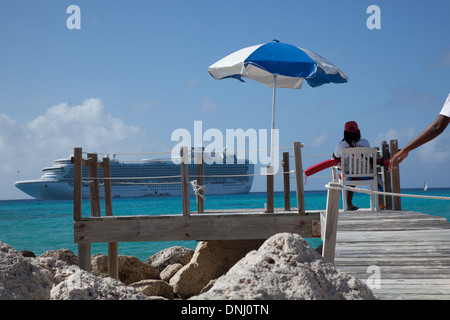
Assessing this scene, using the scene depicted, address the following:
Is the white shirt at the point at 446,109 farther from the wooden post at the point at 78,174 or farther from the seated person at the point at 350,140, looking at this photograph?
the wooden post at the point at 78,174

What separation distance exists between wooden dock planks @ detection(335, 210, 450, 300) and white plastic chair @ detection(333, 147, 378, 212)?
3.29 feet

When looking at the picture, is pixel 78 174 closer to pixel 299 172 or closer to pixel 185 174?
pixel 185 174

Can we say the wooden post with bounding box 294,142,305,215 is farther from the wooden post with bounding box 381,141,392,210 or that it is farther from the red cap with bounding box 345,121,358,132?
the wooden post with bounding box 381,141,392,210

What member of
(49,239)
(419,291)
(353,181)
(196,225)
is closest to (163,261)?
(196,225)

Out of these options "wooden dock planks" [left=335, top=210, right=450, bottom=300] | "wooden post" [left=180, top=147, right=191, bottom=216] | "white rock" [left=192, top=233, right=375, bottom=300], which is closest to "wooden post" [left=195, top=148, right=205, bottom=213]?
"wooden post" [left=180, top=147, right=191, bottom=216]

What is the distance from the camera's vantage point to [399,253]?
13.7ft

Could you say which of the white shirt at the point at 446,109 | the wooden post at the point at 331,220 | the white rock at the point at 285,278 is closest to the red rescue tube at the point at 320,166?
the wooden post at the point at 331,220

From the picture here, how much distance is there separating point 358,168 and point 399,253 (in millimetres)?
2973

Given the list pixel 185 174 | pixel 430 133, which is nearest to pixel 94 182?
pixel 185 174

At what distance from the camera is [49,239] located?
26.4m

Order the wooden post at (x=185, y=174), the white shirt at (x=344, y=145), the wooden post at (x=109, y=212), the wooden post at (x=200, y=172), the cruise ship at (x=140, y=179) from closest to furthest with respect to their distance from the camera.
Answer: the wooden post at (x=185, y=174) → the wooden post at (x=200, y=172) → the white shirt at (x=344, y=145) → the wooden post at (x=109, y=212) → the cruise ship at (x=140, y=179)

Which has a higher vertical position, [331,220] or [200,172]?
[200,172]

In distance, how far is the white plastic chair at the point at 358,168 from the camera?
696cm

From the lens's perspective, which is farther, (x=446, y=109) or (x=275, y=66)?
(x=275, y=66)
